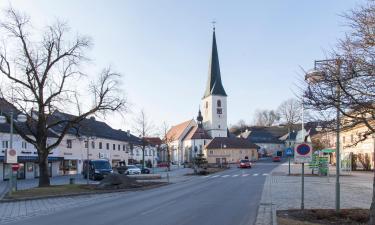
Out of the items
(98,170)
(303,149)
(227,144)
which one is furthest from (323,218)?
(227,144)

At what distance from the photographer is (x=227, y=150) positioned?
12162 cm

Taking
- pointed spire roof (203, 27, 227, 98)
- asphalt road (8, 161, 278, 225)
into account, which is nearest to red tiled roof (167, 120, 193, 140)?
pointed spire roof (203, 27, 227, 98)

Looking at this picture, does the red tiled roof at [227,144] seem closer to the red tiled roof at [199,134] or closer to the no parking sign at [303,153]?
the red tiled roof at [199,134]

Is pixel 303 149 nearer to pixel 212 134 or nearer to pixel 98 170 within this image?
pixel 98 170

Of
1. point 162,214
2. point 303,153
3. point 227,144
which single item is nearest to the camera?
point 303,153

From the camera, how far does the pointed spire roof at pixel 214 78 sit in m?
127

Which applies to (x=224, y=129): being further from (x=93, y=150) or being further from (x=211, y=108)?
(x=93, y=150)

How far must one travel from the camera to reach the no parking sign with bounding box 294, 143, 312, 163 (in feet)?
54.5

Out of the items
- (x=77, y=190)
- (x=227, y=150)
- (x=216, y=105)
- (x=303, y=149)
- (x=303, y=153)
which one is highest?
(x=216, y=105)

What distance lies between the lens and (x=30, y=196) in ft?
85.3

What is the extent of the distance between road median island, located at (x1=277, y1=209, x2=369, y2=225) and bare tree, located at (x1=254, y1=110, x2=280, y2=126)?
152 meters

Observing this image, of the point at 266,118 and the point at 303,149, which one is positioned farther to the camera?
the point at 266,118

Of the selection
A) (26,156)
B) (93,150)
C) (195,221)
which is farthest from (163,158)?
(195,221)

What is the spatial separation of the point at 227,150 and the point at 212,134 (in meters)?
12.8
